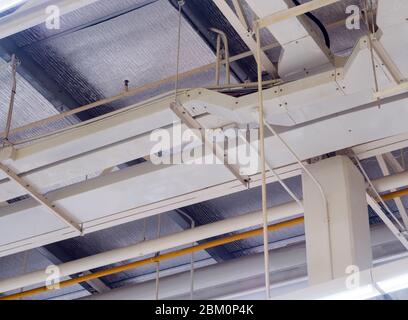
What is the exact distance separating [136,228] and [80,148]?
1502 mm

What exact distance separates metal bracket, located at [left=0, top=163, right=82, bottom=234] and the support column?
42.8 inches

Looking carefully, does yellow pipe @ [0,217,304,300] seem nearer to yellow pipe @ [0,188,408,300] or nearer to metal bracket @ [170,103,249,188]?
yellow pipe @ [0,188,408,300]

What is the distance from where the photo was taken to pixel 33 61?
11.5 feet

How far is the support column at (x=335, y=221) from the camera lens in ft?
9.39

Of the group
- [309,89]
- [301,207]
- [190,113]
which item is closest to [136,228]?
[301,207]

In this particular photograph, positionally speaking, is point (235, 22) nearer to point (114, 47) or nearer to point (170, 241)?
point (114, 47)

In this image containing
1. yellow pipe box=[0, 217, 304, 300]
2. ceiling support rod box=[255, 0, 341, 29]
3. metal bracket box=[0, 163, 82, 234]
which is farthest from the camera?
yellow pipe box=[0, 217, 304, 300]

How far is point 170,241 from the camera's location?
12.5 ft

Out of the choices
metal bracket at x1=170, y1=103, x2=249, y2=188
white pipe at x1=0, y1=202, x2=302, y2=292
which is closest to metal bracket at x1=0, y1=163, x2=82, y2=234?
white pipe at x1=0, y1=202, x2=302, y2=292

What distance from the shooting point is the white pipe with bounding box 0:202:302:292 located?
352cm

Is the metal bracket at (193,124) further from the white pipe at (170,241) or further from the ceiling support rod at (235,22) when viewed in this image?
the white pipe at (170,241)

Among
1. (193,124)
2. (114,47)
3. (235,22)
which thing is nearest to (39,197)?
(114,47)

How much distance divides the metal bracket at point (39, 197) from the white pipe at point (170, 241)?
47 cm

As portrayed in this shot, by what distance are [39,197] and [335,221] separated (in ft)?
4.15
